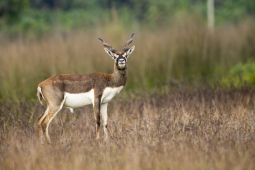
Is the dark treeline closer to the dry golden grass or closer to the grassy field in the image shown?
the grassy field

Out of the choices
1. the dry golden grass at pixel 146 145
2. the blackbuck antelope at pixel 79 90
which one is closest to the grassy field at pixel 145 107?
the dry golden grass at pixel 146 145

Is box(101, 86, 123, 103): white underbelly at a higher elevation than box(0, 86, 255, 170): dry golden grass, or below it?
higher

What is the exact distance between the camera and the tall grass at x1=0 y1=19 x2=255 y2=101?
9.68 meters

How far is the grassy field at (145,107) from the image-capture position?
169 inches

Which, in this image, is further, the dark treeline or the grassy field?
the dark treeline

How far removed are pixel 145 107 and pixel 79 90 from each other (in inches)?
76.6

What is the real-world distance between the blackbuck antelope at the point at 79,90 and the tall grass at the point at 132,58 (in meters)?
3.75

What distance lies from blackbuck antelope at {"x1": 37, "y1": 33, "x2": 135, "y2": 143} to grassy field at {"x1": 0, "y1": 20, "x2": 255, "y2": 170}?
0.38 m

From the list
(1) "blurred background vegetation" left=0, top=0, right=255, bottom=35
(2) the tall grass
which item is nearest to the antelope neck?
(2) the tall grass

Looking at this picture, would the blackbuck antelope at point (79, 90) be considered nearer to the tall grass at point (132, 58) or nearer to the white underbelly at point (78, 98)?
the white underbelly at point (78, 98)

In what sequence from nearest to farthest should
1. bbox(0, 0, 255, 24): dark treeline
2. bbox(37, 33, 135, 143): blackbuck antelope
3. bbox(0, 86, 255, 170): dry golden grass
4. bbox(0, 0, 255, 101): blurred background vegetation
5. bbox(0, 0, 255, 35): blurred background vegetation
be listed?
bbox(0, 86, 255, 170): dry golden grass < bbox(37, 33, 135, 143): blackbuck antelope < bbox(0, 0, 255, 101): blurred background vegetation < bbox(0, 0, 255, 35): blurred background vegetation < bbox(0, 0, 255, 24): dark treeline

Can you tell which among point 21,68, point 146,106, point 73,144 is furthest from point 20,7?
point 73,144

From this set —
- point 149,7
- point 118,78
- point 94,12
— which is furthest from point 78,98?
point 149,7

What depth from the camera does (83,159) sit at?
14.0ft
